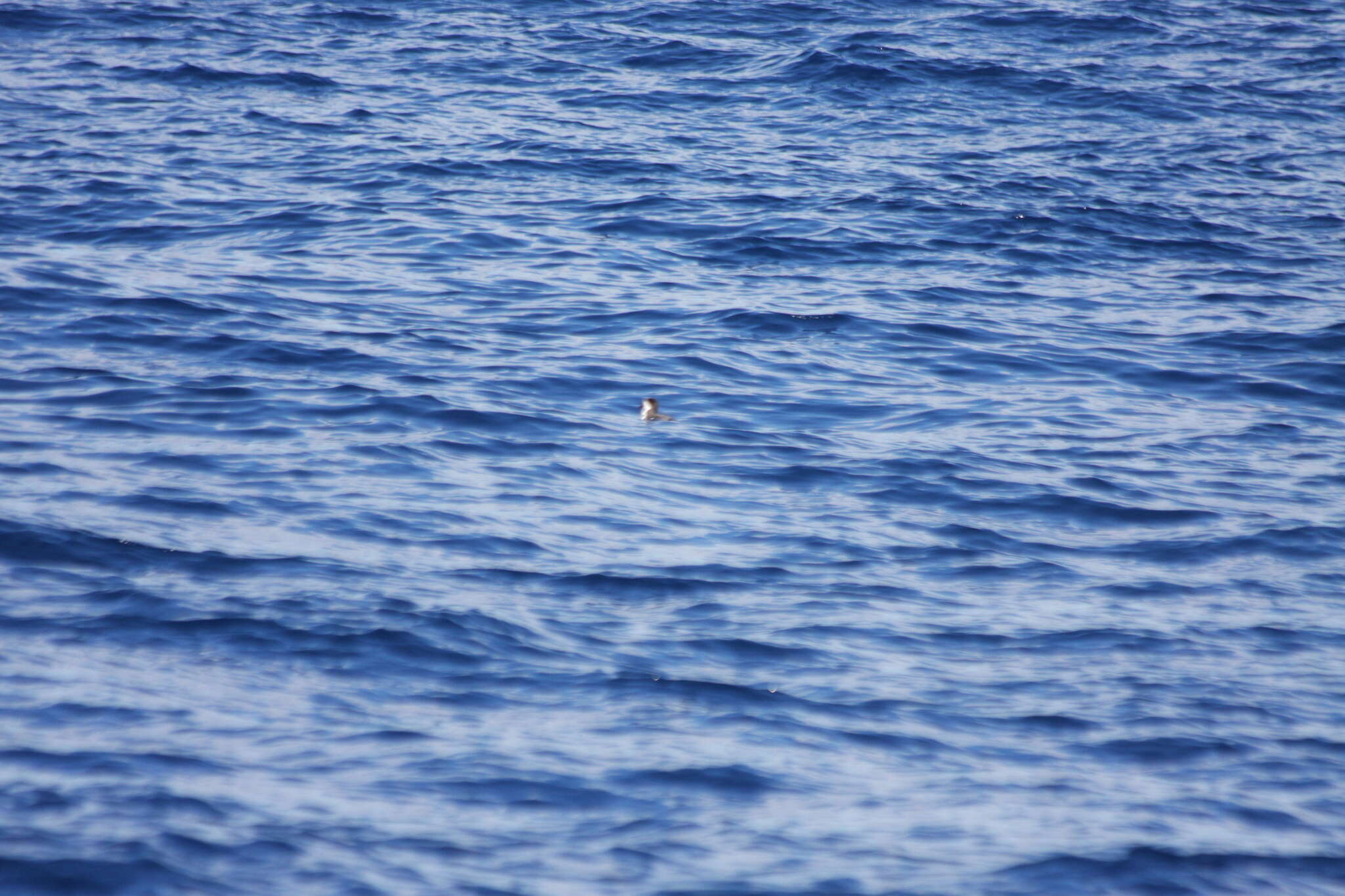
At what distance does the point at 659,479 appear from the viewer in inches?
390

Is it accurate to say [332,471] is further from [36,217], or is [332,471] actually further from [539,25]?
[539,25]

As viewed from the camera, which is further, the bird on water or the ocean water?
the bird on water

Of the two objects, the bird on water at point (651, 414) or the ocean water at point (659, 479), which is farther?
the bird on water at point (651, 414)

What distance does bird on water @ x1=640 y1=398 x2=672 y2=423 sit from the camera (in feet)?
35.6

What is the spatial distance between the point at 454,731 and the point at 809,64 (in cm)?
1603

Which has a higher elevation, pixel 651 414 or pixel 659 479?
pixel 651 414

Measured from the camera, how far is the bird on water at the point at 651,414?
1085 centimetres

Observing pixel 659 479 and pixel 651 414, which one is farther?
pixel 651 414

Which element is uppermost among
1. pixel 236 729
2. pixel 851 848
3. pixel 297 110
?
pixel 297 110

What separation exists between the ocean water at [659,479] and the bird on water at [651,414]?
0.29ft

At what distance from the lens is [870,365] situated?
485 inches

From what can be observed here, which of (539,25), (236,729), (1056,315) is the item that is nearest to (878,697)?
(236,729)

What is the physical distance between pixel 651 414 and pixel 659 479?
3.69 feet

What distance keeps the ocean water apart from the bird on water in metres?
0.09
